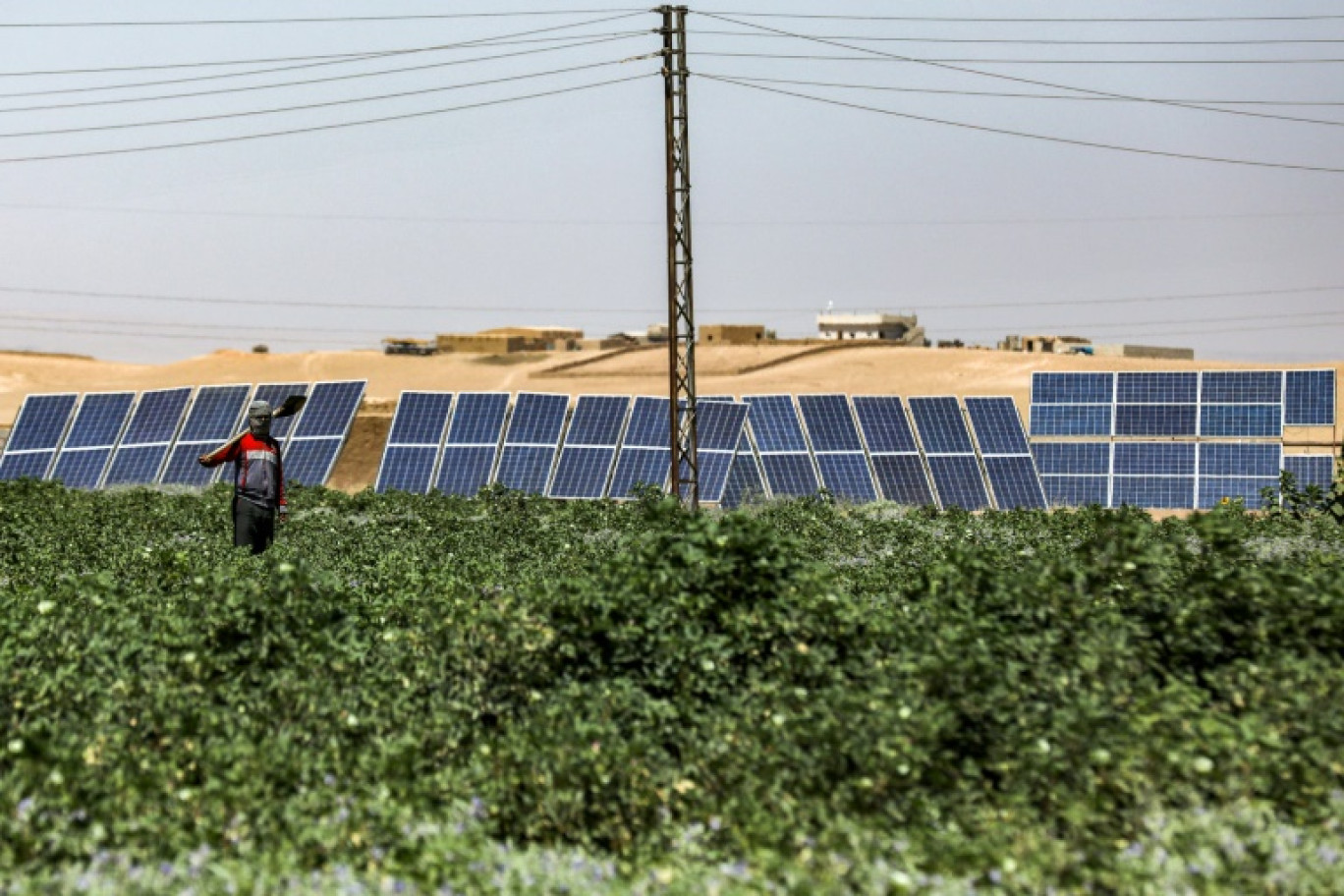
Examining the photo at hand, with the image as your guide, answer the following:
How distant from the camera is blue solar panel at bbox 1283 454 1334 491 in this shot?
34.6 meters

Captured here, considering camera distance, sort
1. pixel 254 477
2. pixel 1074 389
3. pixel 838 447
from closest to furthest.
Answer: pixel 254 477 < pixel 838 447 < pixel 1074 389

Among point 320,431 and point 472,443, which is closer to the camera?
point 472,443

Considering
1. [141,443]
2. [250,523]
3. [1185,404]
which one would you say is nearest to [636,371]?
[141,443]

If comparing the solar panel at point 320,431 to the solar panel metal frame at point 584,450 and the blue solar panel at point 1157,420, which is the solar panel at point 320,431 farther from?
the blue solar panel at point 1157,420

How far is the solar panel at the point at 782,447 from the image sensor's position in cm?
3369

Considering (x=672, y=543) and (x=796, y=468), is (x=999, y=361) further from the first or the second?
(x=672, y=543)

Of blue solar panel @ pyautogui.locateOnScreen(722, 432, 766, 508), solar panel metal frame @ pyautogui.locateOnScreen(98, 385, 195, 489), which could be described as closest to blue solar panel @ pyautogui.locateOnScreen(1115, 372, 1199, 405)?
blue solar panel @ pyautogui.locateOnScreen(722, 432, 766, 508)

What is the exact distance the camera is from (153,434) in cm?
3847

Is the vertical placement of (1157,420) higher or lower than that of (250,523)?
lower

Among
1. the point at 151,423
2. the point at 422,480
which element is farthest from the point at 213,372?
the point at 422,480

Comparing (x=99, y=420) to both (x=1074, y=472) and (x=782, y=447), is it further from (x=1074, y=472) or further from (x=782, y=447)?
(x=1074, y=472)

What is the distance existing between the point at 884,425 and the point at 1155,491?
564 centimetres

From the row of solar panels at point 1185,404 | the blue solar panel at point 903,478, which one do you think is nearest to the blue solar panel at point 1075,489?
the row of solar panels at point 1185,404

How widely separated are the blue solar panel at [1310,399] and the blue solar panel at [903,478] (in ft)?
28.2
